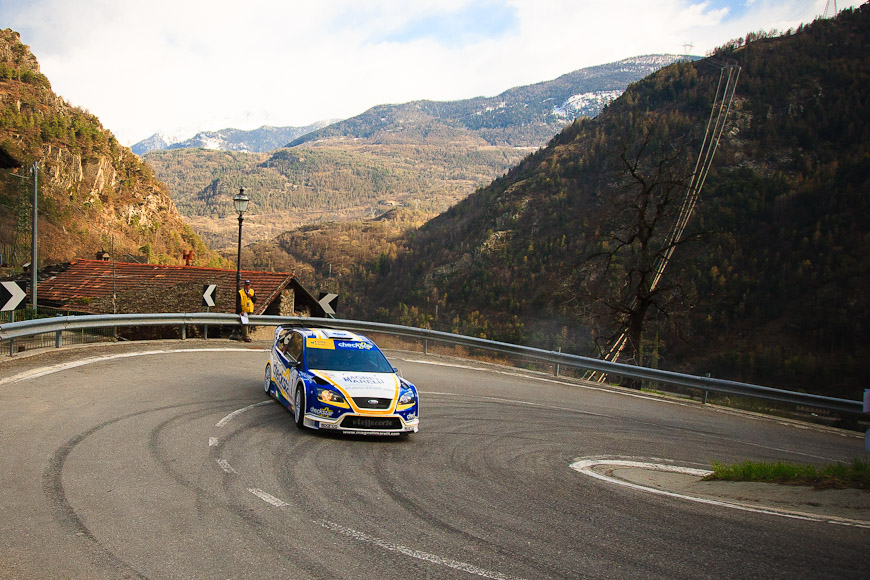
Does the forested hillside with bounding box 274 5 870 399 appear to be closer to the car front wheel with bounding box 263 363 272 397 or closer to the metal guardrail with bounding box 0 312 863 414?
the metal guardrail with bounding box 0 312 863 414

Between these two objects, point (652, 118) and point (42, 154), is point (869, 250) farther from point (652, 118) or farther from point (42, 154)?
point (42, 154)

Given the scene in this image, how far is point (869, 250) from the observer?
207 feet

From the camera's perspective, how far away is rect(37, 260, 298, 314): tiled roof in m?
30.4

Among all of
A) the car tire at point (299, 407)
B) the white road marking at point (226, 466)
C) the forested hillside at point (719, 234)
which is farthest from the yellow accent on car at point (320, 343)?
the forested hillside at point (719, 234)

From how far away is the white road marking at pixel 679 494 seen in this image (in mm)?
6484

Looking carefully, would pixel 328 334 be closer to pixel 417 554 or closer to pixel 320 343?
pixel 320 343

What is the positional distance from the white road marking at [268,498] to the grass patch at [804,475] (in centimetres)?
538

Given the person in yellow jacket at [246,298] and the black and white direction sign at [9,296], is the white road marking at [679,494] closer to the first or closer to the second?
the black and white direction sign at [9,296]

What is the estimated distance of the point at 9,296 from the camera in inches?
535

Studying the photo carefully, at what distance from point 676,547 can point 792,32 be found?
121 metres

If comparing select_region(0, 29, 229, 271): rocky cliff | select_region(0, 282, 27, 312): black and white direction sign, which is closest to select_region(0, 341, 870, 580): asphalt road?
select_region(0, 282, 27, 312): black and white direction sign

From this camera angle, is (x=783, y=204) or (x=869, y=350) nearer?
(x=869, y=350)

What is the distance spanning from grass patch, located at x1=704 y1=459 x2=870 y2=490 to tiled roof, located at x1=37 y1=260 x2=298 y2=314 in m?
24.8

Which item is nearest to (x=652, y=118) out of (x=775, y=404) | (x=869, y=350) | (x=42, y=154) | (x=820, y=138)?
(x=820, y=138)
